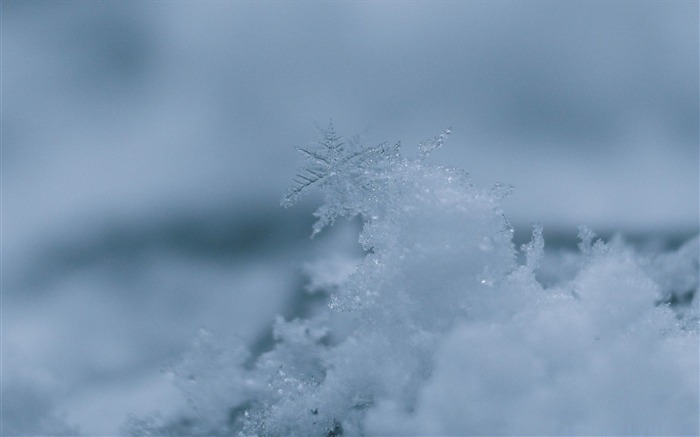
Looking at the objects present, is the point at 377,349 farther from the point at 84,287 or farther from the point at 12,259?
the point at 12,259

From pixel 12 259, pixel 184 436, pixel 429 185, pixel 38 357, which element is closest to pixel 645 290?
pixel 429 185

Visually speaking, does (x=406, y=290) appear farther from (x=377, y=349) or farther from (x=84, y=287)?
(x=84, y=287)

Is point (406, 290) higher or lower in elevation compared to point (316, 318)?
lower

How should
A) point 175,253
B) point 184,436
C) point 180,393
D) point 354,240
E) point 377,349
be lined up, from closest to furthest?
1. point 377,349
2. point 184,436
3. point 180,393
4. point 354,240
5. point 175,253

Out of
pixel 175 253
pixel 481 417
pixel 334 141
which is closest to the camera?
pixel 481 417

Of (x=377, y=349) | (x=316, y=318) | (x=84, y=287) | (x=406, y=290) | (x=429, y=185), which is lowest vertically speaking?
(x=377, y=349)

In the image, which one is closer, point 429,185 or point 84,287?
point 429,185

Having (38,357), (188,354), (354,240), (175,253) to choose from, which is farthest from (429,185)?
(38,357)
